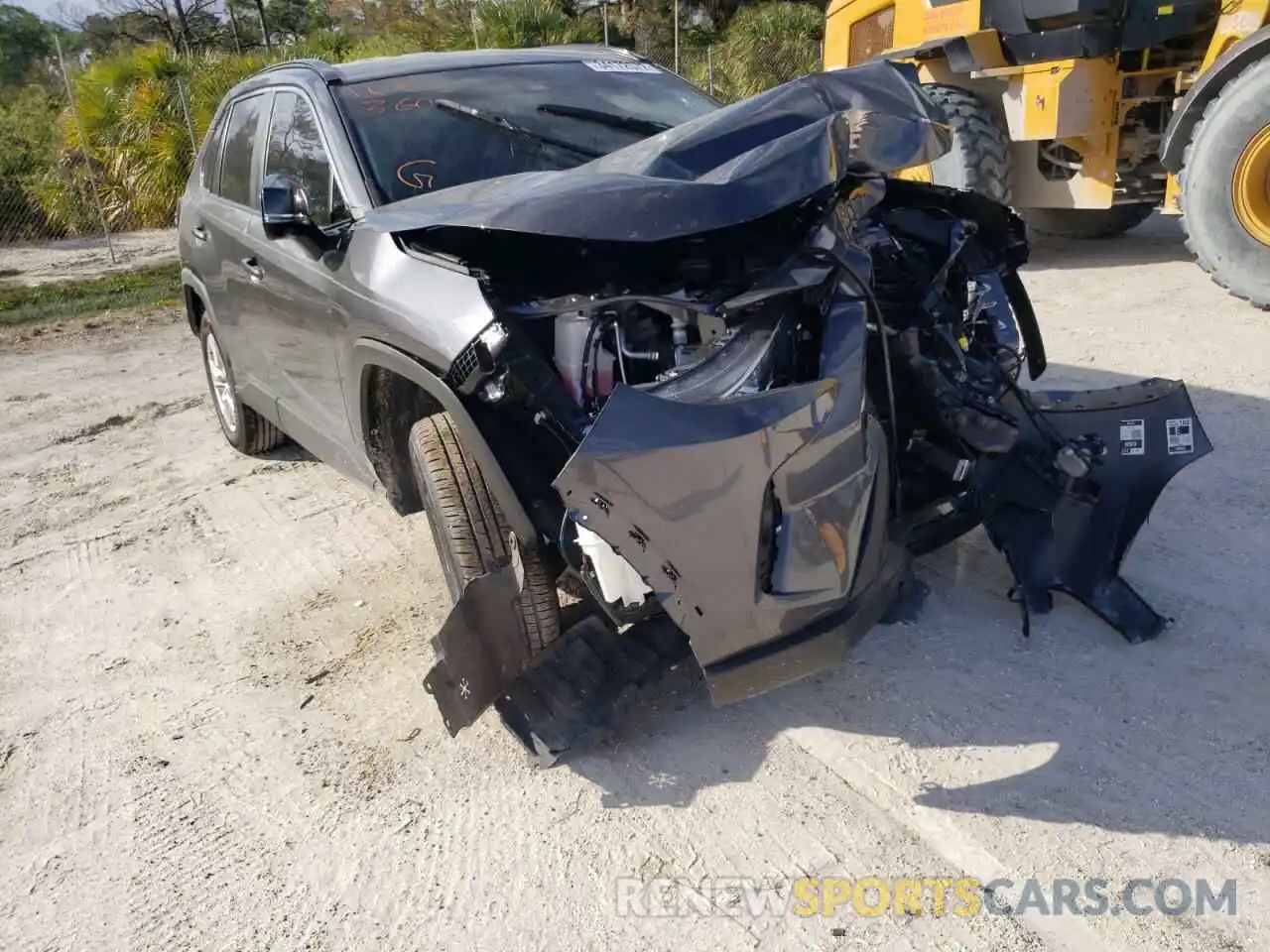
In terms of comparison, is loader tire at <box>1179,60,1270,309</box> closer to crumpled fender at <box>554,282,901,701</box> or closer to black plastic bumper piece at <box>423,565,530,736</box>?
crumpled fender at <box>554,282,901,701</box>

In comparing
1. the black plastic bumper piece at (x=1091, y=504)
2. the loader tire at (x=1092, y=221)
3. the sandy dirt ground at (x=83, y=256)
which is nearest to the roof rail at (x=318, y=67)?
the black plastic bumper piece at (x=1091, y=504)

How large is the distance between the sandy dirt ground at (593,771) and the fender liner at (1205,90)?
2.78 m

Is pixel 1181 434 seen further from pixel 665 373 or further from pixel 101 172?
pixel 101 172

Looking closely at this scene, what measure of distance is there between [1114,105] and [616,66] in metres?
4.26

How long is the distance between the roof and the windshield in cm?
7

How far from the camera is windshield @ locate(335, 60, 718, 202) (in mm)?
3742

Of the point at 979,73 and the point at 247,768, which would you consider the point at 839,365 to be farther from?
the point at 979,73

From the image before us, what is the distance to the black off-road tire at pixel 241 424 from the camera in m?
5.67

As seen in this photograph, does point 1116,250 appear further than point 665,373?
Yes

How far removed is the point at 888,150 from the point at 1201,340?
395 centimetres

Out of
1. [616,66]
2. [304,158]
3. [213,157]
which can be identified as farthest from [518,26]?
[304,158]

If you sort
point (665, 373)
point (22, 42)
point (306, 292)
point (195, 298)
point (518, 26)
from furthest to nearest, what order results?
1. point (22, 42)
2. point (518, 26)
3. point (195, 298)
4. point (306, 292)
5. point (665, 373)

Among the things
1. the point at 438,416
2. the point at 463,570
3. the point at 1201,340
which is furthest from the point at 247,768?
the point at 1201,340

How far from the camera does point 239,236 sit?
4668mm
